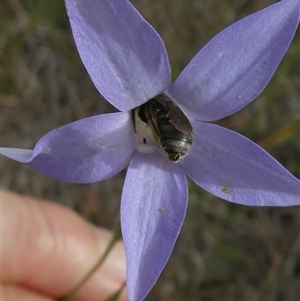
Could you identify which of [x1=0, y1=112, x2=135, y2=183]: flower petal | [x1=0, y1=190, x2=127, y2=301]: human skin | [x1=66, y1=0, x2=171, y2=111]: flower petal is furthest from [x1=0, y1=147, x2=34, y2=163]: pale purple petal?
[x1=0, y1=190, x2=127, y2=301]: human skin

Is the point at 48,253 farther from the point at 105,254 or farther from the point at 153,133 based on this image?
the point at 153,133

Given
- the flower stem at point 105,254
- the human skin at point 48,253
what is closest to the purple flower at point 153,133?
the flower stem at point 105,254

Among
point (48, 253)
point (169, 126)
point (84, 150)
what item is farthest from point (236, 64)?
→ point (48, 253)

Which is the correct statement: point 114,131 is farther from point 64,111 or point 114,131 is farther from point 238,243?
point 238,243

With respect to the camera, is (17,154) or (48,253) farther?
(48,253)

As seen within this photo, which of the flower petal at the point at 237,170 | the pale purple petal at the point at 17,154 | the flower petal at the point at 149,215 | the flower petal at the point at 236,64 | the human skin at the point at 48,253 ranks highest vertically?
the flower petal at the point at 236,64

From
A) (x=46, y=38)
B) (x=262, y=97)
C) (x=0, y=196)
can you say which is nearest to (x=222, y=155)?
(x=0, y=196)

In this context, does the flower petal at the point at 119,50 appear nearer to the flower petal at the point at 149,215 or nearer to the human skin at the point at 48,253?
the flower petal at the point at 149,215
